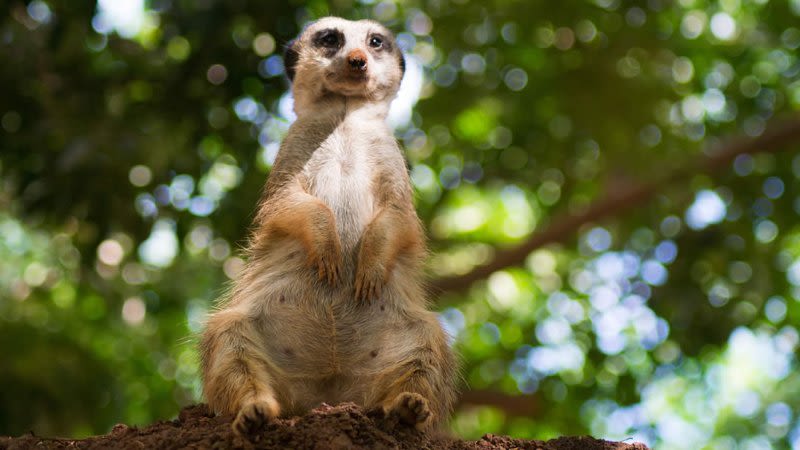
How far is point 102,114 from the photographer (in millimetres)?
7406

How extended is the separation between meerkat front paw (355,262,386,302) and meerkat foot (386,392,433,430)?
807 millimetres

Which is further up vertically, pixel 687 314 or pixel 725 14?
pixel 725 14

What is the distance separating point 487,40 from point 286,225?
556 cm

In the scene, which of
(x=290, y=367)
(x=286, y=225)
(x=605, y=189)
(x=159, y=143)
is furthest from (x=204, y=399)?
(x=605, y=189)

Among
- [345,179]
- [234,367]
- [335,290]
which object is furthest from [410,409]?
[345,179]

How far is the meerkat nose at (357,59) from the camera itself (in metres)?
5.14

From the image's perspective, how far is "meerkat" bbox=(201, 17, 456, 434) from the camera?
4148 millimetres

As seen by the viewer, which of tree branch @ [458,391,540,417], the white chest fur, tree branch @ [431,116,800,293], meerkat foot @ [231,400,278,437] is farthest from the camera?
tree branch @ [431,116,800,293]

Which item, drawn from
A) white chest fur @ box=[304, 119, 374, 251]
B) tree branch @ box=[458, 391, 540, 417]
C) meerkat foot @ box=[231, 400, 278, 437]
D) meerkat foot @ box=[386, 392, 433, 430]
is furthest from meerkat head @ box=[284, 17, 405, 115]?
tree branch @ box=[458, 391, 540, 417]

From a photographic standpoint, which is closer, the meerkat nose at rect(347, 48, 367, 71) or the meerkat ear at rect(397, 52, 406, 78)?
the meerkat nose at rect(347, 48, 367, 71)

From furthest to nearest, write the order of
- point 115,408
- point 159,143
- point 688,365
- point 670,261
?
point 688,365 < point 670,261 < point 115,408 < point 159,143

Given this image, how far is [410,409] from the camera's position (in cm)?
376

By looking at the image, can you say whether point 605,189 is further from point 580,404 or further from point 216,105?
point 216,105

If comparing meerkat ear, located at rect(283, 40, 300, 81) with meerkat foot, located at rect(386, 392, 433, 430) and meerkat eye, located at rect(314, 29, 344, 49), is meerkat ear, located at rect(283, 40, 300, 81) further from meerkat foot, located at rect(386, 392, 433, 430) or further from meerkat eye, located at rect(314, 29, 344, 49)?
meerkat foot, located at rect(386, 392, 433, 430)
